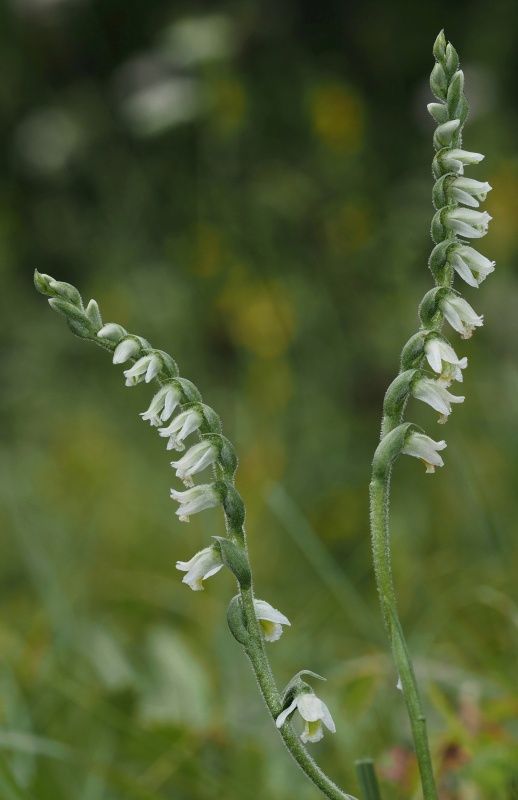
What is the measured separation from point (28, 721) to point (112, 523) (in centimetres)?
221

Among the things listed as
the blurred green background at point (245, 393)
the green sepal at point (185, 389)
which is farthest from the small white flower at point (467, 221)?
the blurred green background at point (245, 393)

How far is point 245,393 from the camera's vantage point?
517cm

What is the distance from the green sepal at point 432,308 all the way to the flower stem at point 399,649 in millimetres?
199

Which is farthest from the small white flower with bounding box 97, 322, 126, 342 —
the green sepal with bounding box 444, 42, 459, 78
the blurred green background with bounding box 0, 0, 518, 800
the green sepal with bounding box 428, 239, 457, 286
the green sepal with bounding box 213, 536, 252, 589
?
the blurred green background with bounding box 0, 0, 518, 800

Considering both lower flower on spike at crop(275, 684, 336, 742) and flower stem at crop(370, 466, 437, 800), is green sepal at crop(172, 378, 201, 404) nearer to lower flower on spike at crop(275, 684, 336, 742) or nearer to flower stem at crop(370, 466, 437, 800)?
flower stem at crop(370, 466, 437, 800)

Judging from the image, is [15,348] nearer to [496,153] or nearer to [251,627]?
[496,153]

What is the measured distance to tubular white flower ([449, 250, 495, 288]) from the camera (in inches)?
44.6

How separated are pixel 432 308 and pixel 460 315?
4 cm

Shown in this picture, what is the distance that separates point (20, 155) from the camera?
694 centimetres

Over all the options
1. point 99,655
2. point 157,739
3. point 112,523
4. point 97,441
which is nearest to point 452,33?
point 97,441

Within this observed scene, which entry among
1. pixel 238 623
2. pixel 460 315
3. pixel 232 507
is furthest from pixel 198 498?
pixel 460 315

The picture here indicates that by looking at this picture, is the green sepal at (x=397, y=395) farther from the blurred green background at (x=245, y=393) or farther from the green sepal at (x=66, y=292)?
the blurred green background at (x=245, y=393)

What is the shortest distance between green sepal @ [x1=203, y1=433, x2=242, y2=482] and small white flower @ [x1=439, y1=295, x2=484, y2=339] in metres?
0.28

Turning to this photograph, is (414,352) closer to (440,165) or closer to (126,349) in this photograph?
(440,165)
